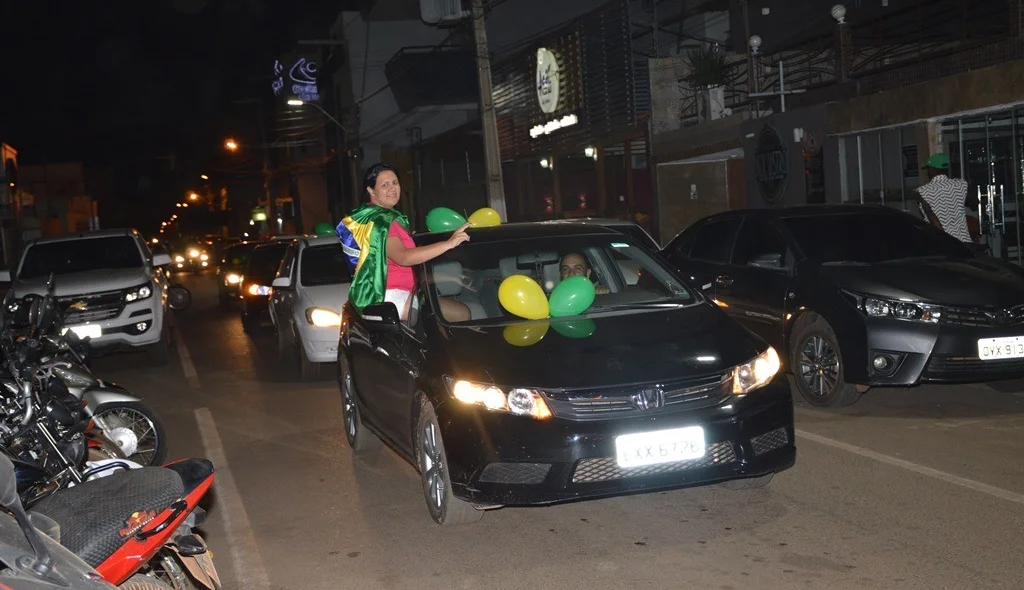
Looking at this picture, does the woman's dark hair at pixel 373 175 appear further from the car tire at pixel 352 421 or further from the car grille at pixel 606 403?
the car grille at pixel 606 403

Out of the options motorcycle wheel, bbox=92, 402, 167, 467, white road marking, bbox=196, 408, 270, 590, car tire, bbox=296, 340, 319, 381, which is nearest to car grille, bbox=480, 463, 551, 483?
white road marking, bbox=196, 408, 270, 590

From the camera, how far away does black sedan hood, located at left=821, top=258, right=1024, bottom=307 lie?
8.00m

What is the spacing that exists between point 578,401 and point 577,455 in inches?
10.5

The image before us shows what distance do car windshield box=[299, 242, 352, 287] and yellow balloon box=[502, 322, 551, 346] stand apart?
635cm

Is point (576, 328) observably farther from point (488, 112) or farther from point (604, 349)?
point (488, 112)

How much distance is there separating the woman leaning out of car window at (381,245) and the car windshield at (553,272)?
0.33 meters

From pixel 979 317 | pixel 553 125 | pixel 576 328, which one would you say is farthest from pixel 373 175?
pixel 553 125

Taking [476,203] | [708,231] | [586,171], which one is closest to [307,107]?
[476,203]

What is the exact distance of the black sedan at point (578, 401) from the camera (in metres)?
5.26

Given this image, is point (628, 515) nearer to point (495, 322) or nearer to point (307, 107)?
point (495, 322)

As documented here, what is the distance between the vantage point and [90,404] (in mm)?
7449

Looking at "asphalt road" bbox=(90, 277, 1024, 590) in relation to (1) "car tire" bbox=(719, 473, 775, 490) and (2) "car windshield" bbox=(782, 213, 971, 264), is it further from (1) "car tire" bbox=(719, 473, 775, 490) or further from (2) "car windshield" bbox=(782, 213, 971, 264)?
(2) "car windshield" bbox=(782, 213, 971, 264)

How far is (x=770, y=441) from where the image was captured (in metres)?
5.56

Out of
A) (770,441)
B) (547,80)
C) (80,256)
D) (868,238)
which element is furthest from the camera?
(547,80)
